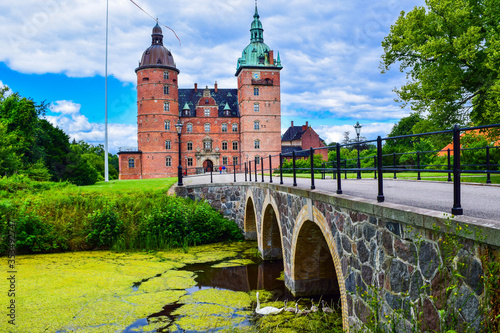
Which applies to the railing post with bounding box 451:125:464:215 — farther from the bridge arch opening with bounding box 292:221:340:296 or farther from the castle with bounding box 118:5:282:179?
the castle with bounding box 118:5:282:179

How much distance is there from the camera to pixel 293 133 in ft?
215

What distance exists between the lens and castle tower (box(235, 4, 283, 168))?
47.1 meters

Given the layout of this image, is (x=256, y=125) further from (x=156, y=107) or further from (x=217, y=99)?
(x=156, y=107)

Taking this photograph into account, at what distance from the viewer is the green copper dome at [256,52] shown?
4750cm

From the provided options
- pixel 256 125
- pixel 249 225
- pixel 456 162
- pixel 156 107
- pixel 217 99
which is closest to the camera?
pixel 456 162

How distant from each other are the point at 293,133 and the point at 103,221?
5383 cm

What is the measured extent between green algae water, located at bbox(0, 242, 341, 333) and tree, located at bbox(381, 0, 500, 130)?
1023 centimetres

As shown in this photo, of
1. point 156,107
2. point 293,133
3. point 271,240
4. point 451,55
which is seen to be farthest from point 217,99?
point 271,240

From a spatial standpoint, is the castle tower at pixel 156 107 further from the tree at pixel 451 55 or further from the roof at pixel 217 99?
the tree at pixel 451 55

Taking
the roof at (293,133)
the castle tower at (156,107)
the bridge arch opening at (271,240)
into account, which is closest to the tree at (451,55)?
the bridge arch opening at (271,240)

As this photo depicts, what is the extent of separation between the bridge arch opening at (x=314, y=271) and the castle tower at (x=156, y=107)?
38568 millimetres

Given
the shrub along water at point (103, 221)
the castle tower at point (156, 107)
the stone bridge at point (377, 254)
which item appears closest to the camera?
the stone bridge at point (377, 254)

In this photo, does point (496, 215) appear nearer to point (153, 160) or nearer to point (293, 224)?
point (293, 224)

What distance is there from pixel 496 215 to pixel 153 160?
44.3 meters
